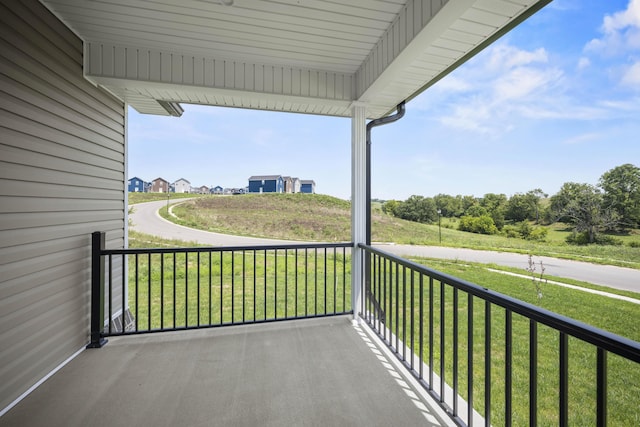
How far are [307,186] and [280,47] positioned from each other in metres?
2.72

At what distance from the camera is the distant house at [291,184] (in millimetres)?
4789

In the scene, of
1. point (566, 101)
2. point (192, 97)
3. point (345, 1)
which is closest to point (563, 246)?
point (566, 101)

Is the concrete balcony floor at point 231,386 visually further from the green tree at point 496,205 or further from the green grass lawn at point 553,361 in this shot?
the green tree at point 496,205

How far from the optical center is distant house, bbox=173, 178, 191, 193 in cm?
437

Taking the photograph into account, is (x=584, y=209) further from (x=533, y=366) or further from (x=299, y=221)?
(x=299, y=221)

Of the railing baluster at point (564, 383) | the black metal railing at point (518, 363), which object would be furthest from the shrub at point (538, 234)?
the railing baluster at point (564, 383)

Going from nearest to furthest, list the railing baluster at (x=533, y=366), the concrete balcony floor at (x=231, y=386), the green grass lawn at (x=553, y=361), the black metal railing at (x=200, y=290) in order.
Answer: the railing baluster at (x=533, y=366), the concrete balcony floor at (x=231, y=386), the green grass lawn at (x=553, y=361), the black metal railing at (x=200, y=290)

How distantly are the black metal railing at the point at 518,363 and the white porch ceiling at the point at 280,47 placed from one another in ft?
4.88

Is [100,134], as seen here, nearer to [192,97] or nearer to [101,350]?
[192,97]

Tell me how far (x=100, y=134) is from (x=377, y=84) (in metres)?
2.54

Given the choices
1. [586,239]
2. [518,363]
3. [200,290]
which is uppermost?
[586,239]

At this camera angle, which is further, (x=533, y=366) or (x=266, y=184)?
(x=266, y=184)

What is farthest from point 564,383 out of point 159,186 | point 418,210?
point 159,186

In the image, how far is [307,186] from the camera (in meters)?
4.91
